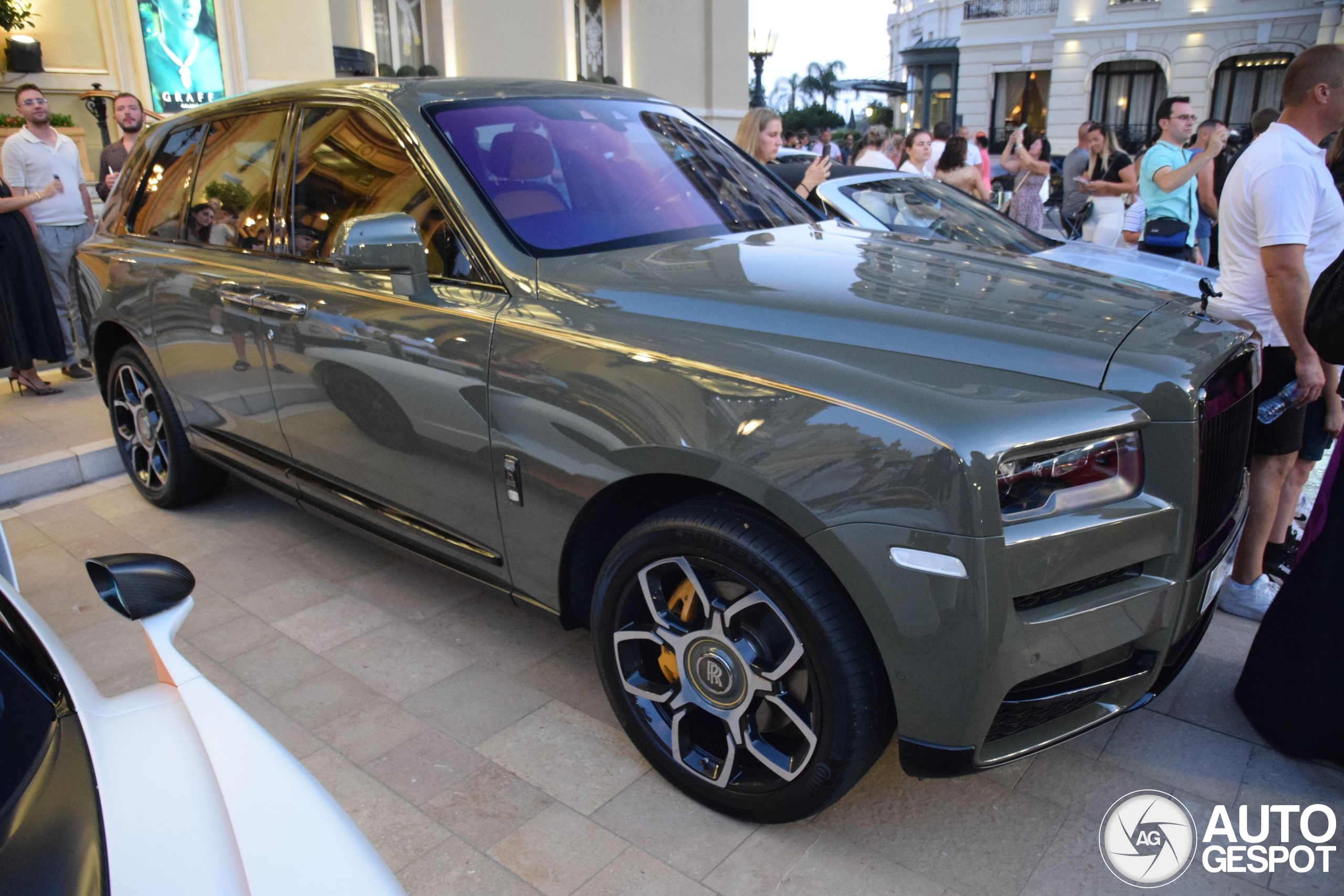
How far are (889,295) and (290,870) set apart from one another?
5.67 ft

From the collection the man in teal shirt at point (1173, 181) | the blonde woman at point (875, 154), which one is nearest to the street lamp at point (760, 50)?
the blonde woman at point (875, 154)

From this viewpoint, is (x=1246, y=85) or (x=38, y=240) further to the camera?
(x=1246, y=85)

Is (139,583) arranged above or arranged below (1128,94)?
below

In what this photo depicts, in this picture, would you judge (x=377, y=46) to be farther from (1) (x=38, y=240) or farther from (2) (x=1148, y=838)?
(2) (x=1148, y=838)

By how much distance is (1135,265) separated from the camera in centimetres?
545

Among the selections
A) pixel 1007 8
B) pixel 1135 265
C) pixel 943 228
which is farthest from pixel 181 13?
pixel 1007 8

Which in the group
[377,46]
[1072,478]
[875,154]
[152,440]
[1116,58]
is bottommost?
[152,440]

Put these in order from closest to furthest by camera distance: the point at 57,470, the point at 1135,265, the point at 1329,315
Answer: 1. the point at 1329,315
2. the point at 57,470
3. the point at 1135,265

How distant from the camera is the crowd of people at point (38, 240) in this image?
6.05 metres

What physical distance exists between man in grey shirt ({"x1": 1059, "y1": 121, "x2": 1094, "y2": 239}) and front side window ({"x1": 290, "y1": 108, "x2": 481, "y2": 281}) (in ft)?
24.6

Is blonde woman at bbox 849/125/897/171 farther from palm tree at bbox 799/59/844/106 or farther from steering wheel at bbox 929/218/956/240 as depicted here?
palm tree at bbox 799/59/844/106

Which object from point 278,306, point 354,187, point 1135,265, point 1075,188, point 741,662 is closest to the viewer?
point 741,662

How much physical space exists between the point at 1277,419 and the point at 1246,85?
41612mm

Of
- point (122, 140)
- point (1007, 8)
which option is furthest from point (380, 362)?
point (1007, 8)
